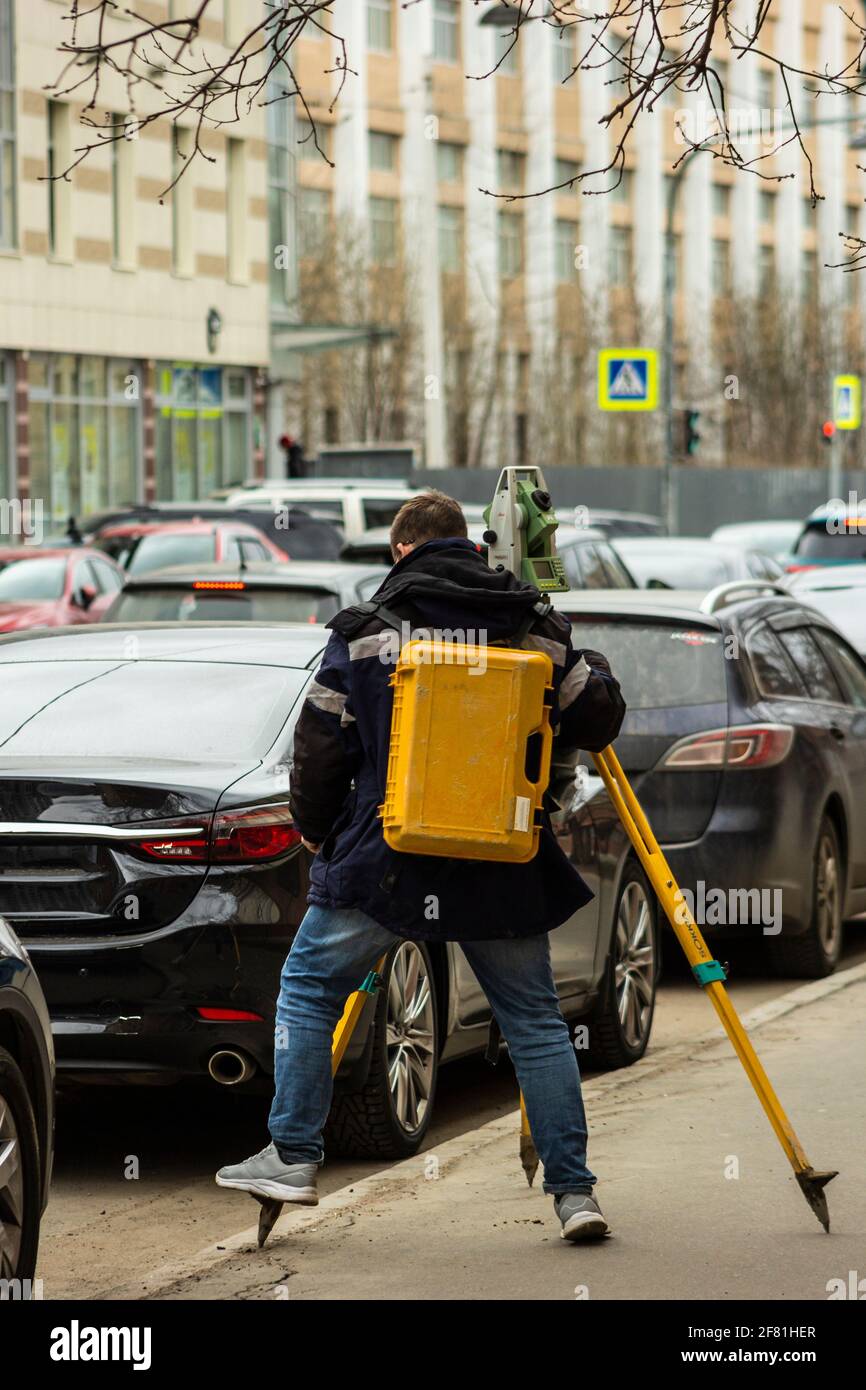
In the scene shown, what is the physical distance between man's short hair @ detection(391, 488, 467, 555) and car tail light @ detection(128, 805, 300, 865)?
120 centimetres

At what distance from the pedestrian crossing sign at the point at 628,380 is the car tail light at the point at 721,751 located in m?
20.4

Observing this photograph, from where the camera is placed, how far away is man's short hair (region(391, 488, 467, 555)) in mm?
5723

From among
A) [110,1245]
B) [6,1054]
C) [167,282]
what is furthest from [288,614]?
[167,282]

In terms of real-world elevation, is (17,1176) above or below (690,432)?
below

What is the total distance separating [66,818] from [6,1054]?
5.39 ft

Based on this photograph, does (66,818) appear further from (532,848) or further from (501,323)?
(501,323)

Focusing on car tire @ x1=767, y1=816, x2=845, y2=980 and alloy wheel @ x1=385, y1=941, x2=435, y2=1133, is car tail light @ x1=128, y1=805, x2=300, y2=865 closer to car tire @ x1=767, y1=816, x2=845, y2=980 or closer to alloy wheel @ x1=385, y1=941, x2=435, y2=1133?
alloy wheel @ x1=385, y1=941, x2=435, y2=1133

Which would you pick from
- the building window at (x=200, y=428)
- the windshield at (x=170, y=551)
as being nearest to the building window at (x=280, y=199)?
the building window at (x=200, y=428)

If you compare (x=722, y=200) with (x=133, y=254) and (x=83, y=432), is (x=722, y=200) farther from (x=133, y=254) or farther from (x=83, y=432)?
(x=83, y=432)

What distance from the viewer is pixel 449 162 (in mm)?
62781

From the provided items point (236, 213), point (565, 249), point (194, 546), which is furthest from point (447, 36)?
point (194, 546)

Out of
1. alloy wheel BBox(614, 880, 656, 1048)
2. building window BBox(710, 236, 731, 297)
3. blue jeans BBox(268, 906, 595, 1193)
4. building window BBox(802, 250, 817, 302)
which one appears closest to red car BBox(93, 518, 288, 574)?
alloy wheel BBox(614, 880, 656, 1048)

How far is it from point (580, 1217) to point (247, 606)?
21.8 ft

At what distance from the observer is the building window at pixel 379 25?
60375 mm
